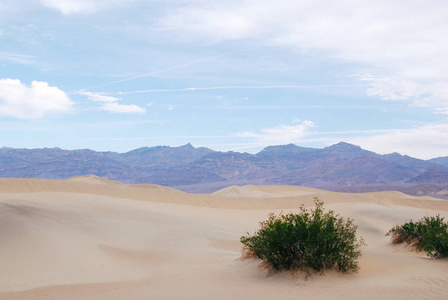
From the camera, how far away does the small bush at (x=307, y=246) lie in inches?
370

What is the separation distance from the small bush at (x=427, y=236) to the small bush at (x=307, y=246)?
2.33 metres

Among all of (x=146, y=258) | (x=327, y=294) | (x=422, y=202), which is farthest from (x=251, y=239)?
(x=422, y=202)

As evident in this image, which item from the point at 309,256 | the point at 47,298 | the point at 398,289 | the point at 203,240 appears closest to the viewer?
the point at 398,289

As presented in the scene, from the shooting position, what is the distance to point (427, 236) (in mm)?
11602

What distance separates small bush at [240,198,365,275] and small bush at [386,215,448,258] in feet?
7.66

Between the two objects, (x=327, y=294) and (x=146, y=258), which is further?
(x=146, y=258)

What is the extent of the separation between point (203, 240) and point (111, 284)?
6903mm

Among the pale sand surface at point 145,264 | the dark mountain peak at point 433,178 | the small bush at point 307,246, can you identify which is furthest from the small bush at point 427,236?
the dark mountain peak at point 433,178

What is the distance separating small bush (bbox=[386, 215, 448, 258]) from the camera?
10.5m

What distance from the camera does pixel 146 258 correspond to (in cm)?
1351

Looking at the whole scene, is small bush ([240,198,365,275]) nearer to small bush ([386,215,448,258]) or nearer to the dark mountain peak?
small bush ([386,215,448,258])

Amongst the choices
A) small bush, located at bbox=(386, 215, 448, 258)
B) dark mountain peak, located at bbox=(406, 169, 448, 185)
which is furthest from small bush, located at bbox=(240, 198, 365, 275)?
dark mountain peak, located at bbox=(406, 169, 448, 185)

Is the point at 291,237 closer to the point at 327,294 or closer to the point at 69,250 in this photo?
the point at 327,294

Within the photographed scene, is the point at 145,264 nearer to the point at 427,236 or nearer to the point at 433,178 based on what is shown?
the point at 427,236
